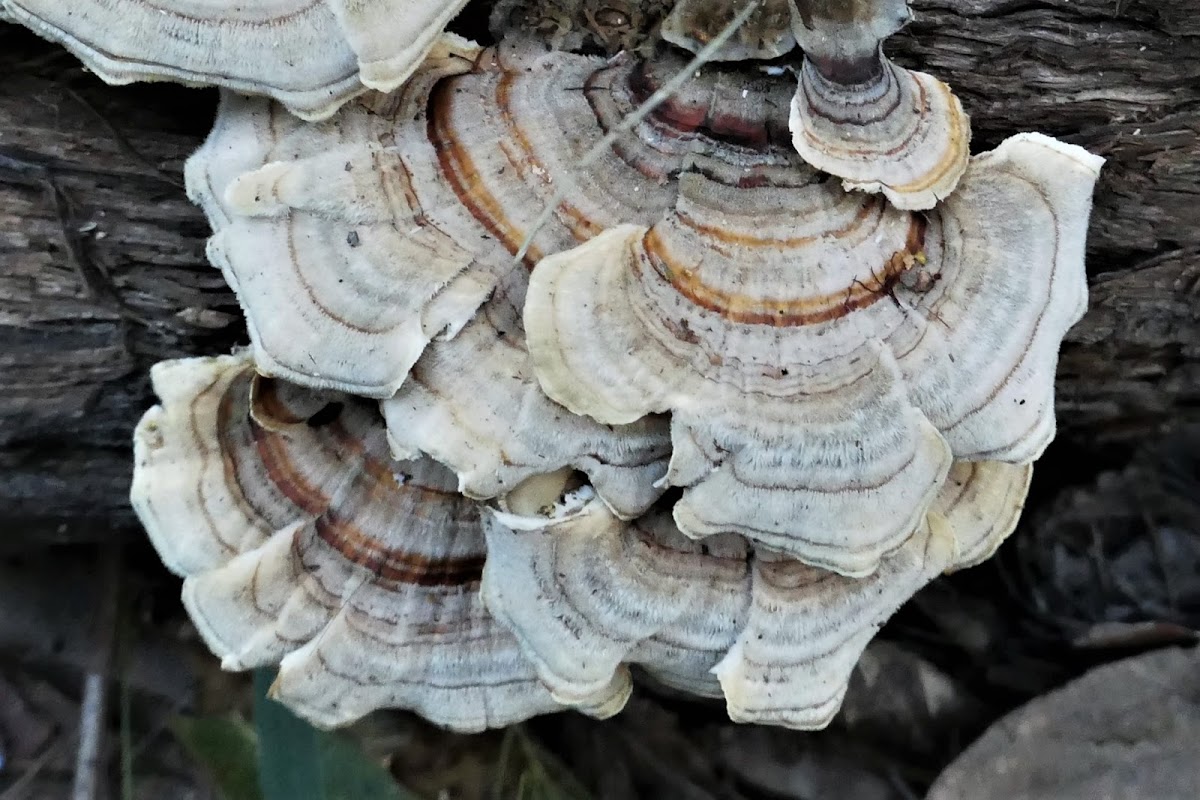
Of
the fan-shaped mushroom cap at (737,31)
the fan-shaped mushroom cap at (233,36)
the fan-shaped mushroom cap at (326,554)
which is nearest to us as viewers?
the fan-shaped mushroom cap at (233,36)

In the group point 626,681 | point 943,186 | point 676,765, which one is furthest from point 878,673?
point 943,186

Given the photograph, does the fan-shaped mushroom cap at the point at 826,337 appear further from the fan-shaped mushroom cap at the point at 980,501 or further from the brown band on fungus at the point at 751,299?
the fan-shaped mushroom cap at the point at 980,501

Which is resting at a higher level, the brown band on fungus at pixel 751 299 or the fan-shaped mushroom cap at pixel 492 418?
the brown band on fungus at pixel 751 299

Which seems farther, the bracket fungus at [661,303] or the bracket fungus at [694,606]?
the bracket fungus at [694,606]

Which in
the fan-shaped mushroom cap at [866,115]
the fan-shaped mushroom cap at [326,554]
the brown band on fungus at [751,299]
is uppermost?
the fan-shaped mushroom cap at [866,115]

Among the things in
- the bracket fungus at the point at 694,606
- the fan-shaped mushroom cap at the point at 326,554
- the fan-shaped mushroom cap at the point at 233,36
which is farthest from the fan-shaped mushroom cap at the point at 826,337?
the fan-shaped mushroom cap at the point at 326,554

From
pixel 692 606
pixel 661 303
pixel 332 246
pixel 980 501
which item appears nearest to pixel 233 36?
pixel 332 246

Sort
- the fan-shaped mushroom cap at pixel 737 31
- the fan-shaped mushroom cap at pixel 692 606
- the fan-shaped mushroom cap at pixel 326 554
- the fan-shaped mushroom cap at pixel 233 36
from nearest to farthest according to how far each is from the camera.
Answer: the fan-shaped mushroom cap at pixel 233 36
the fan-shaped mushroom cap at pixel 737 31
the fan-shaped mushroom cap at pixel 692 606
the fan-shaped mushroom cap at pixel 326 554

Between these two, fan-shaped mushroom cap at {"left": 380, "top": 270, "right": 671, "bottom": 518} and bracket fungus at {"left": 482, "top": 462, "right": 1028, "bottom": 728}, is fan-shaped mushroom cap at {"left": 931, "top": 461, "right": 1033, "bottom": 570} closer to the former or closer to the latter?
bracket fungus at {"left": 482, "top": 462, "right": 1028, "bottom": 728}
